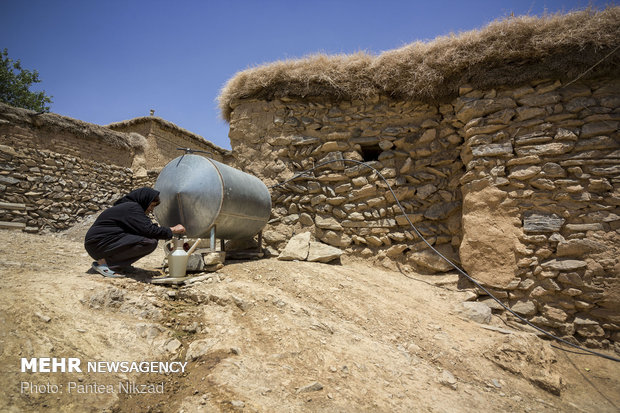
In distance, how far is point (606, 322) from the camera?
3518 mm

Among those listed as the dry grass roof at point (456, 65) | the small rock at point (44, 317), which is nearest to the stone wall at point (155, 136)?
the dry grass roof at point (456, 65)

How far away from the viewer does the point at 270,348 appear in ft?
7.51

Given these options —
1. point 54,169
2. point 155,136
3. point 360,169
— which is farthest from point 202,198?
point 155,136

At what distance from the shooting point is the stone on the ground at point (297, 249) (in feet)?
14.1

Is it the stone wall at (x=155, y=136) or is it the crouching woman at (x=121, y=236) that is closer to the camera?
the crouching woman at (x=121, y=236)

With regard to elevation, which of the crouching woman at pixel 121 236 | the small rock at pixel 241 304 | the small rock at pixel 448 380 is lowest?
the small rock at pixel 448 380

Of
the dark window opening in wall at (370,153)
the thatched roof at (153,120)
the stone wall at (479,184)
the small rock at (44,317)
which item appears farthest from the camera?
the thatched roof at (153,120)

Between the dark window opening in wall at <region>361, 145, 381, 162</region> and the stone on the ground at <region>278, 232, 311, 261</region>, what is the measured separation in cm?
172

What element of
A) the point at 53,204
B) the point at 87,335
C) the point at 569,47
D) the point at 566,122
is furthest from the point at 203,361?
the point at 53,204

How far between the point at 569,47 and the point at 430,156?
208 cm

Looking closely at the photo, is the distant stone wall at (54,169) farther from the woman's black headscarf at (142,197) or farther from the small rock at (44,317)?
the small rock at (44,317)

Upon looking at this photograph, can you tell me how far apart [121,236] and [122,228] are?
118 mm

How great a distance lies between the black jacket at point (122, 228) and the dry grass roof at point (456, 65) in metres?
2.74

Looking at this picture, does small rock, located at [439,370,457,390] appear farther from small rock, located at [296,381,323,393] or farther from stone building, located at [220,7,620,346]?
stone building, located at [220,7,620,346]
